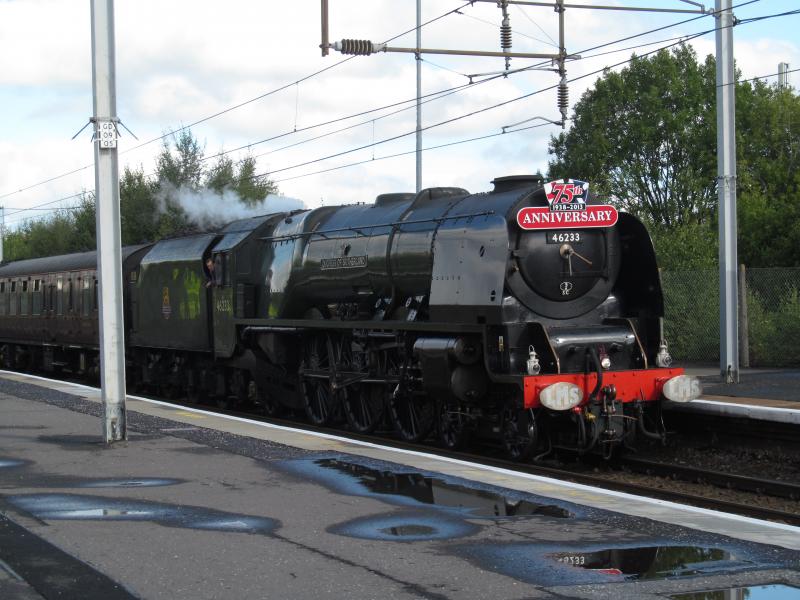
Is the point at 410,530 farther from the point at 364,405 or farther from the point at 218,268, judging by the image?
the point at 218,268

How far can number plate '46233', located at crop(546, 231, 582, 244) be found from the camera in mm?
11875

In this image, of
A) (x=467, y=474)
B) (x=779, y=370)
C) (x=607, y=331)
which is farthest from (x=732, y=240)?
(x=467, y=474)

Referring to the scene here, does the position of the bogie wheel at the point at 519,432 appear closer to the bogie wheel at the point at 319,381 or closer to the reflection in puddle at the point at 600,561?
the bogie wheel at the point at 319,381

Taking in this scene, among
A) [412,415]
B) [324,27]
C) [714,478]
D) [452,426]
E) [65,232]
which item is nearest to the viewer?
[714,478]

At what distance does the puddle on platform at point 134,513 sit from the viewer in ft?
23.6

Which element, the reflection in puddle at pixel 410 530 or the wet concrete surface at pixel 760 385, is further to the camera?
the wet concrete surface at pixel 760 385

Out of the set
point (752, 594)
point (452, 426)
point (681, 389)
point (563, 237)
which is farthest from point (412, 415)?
point (752, 594)

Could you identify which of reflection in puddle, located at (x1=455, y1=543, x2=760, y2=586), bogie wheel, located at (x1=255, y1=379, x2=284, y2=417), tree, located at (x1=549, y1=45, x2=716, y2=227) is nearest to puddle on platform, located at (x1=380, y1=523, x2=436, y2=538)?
reflection in puddle, located at (x1=455, y1=543, x2=760, y2=586)

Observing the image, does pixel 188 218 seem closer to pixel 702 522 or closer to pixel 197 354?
pixel 197 354

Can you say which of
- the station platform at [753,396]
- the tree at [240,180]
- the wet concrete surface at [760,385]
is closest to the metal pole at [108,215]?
the station platform at [753,396]

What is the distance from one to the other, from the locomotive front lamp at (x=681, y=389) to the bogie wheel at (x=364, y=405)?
405 cm

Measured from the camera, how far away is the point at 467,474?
9.39m

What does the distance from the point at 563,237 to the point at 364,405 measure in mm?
4195

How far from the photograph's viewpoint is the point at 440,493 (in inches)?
333
